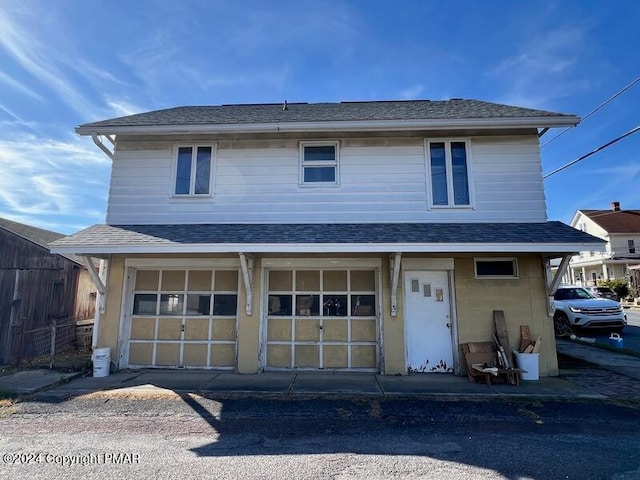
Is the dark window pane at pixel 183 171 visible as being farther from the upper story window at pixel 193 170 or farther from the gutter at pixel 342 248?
the gutter at pixel 342 248

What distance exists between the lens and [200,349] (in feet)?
27.0

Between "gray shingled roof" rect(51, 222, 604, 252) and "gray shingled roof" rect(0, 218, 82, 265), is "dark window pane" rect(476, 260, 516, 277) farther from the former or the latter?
"gray shingled roof" rect(0, 218, 82, 265)

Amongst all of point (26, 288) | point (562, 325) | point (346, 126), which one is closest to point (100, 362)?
point (26, 288)

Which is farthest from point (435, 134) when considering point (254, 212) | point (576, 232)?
point (254, 212)

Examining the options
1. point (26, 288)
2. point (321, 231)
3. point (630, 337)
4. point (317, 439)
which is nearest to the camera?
point (317, 439)

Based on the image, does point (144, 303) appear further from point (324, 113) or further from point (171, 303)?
point (324, 113)

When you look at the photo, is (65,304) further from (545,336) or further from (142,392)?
(545,336)

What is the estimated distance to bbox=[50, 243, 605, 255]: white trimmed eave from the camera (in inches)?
267

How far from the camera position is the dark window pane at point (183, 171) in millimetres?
8719

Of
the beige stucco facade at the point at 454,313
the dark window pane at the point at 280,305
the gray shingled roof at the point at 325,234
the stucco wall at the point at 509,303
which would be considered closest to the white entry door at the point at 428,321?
the beige stucco facade at the point at 454,313

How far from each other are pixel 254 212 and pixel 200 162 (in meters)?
1.92

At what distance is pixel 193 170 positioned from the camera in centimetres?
872

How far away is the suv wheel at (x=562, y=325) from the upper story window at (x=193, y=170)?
528 inches

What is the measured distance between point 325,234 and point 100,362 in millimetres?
5498
